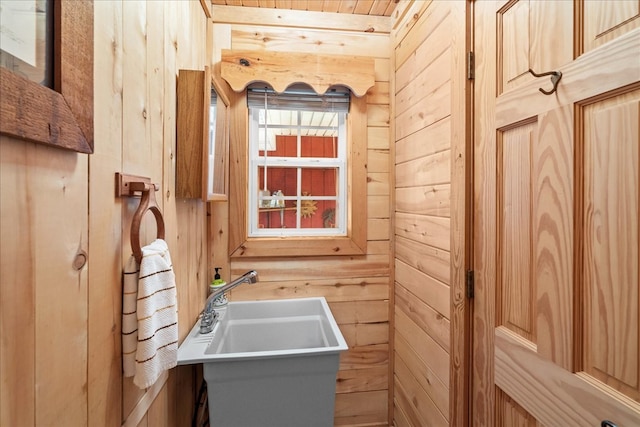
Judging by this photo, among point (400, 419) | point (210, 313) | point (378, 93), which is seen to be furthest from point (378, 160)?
point (400, 419)

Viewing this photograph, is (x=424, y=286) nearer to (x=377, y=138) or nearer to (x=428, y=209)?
(x=428, y=209)

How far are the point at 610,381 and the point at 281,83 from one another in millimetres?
1746

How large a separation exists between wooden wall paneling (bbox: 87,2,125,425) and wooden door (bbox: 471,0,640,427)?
1131 mm

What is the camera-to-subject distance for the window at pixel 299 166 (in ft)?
5.85

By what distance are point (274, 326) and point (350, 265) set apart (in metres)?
0.58

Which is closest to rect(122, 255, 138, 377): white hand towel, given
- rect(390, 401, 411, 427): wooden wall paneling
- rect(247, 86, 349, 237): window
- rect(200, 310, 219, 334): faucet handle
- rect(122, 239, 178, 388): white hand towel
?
rect(122, 239, 178, 388): white hand towel

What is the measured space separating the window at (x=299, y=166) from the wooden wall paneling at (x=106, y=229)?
1.04 m

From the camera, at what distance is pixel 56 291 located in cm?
55

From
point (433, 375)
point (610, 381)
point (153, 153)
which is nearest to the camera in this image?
point (610, 381)

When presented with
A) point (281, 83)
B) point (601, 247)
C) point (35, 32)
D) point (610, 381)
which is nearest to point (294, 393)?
point (610, 381)

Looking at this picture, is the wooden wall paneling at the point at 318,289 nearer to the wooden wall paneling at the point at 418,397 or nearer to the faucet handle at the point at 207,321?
the faucet handle at the point at 207,321

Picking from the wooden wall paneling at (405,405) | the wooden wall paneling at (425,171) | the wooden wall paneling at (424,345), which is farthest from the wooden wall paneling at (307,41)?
the wooden wall paneling at (405,405)

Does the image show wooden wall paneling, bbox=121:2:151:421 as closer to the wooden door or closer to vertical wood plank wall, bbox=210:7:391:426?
vertical wood plank wall, bbox=210:7:391:426

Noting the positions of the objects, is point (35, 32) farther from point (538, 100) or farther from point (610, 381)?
point (610, 381)
